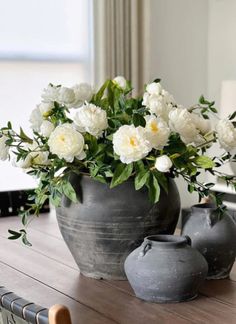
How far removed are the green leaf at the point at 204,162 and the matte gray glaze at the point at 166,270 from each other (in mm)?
212

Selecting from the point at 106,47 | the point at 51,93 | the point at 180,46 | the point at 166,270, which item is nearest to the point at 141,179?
the point at 166,270

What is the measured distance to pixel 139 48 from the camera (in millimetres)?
4031

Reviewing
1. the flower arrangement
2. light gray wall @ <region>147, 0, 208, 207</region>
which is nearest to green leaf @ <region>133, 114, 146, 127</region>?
the flower arrangement

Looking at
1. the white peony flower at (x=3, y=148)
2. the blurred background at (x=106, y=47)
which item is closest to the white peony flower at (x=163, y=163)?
the white peony flower at (x=3, y=148)

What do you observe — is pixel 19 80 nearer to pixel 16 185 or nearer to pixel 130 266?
pixel 16 185

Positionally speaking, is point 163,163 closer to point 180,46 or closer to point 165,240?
point 165,240

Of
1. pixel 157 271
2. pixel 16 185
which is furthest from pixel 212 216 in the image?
pixel 16 185

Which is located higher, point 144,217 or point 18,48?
point 18,48

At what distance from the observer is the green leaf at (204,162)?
5.21 ft

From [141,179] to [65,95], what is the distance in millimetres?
317

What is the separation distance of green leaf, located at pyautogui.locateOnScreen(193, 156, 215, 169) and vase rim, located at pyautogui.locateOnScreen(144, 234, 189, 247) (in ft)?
0.67

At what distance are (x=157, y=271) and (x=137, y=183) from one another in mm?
240

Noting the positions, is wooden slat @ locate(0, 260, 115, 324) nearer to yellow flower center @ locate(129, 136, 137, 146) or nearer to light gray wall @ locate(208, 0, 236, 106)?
yellow flower center @ locate(129, 136, 137, 146)

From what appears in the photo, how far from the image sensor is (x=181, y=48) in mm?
4418
